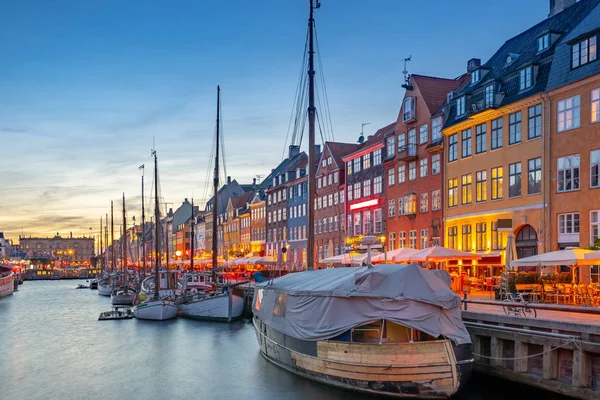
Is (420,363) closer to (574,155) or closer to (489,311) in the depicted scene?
(489,311)

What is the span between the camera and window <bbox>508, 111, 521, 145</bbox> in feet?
128

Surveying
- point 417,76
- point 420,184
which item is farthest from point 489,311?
point 417,76

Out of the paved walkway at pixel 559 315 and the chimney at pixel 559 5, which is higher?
the chimney at pixel 559 5

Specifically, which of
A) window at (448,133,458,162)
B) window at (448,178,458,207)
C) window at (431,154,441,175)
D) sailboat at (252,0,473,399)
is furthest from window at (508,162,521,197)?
sailboat at (252,0,473,399)

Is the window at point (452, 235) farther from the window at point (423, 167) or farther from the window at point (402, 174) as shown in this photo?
the window at point (402, 174)

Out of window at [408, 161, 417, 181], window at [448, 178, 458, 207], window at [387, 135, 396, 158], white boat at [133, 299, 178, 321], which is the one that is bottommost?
white boat at [133, 299, 178, 321]

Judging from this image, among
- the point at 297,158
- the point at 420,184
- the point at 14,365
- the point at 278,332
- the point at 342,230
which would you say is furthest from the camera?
the point at 297,158

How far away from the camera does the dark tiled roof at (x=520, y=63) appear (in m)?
37.6

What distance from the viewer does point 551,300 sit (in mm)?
28266

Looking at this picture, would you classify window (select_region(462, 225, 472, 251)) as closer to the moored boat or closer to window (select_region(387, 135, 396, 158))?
window (select_region(387, 135, 396, 158))

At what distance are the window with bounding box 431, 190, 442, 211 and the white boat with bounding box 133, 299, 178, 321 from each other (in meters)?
20.4

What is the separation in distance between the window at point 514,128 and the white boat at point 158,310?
27.0 metres

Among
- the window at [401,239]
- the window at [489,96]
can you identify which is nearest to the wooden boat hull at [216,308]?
the window at [401,239]

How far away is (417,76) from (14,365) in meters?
34.1
